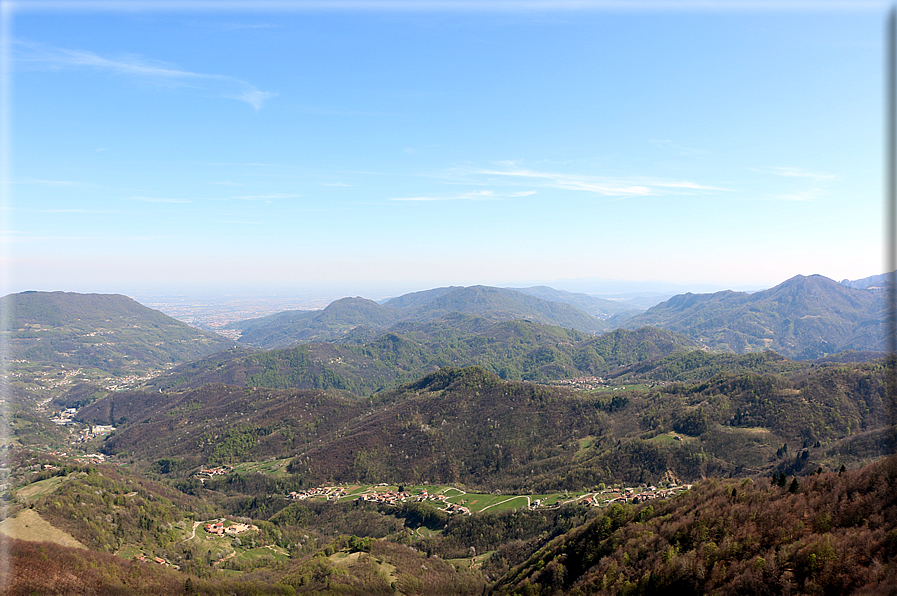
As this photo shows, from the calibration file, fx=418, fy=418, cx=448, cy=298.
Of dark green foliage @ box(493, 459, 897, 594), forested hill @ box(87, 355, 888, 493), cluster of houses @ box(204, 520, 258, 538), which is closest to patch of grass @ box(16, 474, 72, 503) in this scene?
cluster of houses @ box(204, 520, 258, 538)

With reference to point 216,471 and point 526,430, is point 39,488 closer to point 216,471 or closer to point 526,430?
point 216,471

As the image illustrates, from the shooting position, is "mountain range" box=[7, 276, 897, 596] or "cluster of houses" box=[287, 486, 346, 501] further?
"cluster of houses" box=[287, 486, 346, 501]

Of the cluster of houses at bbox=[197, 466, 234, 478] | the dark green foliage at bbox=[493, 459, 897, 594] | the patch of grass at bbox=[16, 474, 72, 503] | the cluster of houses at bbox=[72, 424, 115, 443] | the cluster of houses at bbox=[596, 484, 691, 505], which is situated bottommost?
the cluster of houses at bbox=[197, 466, 234, 478]

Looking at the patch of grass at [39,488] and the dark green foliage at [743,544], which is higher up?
the dark green foliage at [743,544]

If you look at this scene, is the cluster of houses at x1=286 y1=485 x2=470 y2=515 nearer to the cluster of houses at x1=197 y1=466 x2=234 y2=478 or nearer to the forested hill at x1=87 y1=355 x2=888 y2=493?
the forested hill at x1=87 y1=355 x2=888 y2=493

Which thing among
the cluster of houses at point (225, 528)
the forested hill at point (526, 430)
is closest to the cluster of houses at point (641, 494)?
the forested hill at point (526, 430)

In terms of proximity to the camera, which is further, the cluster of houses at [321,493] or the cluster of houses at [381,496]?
the cluster of houses at [321,493]

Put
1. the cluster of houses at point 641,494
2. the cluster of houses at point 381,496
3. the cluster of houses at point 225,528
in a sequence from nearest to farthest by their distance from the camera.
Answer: the cluster of houses at point 641,494, the cluster of houses at point 225,528, the cluster of houses at point 381,496

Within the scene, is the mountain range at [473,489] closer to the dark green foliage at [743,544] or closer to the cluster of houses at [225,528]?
the dark green foliage at [743,544]

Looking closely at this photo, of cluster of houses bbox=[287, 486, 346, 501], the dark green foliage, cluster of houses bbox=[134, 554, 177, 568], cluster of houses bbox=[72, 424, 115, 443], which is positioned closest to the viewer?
the dark green foliage

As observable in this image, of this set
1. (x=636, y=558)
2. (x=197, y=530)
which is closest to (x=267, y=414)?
(x=197, y=530)

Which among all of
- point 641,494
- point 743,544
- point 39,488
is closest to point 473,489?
point 641,494
